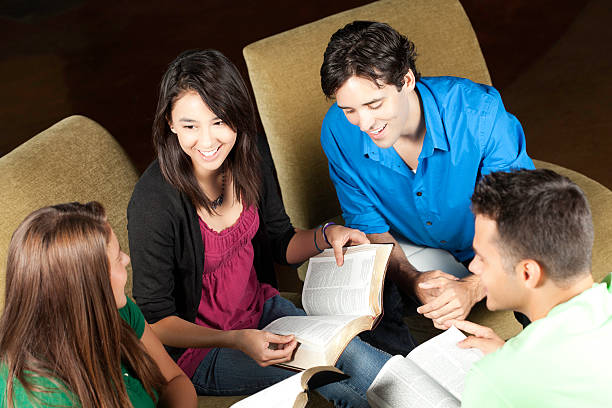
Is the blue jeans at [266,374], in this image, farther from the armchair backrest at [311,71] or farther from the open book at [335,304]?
the armchair backrest at [311,71]

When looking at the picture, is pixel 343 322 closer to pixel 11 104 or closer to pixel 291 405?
pixel 291 405

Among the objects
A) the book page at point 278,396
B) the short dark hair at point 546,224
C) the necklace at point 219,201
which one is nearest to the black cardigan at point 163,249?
the necklace at point 219,201

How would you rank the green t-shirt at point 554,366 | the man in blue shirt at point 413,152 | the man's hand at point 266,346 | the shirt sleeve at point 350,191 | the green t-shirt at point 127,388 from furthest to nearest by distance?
the shirt sleeve at point 350,191 → the man in blue shirt at point 413,152 → the man's hand at point 266,346 → the green t-shirt at point 127,388 → the green t-shirt at point 554,366

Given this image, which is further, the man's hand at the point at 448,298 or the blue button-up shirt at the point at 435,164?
the blue button-up shirt at the point at 435,164

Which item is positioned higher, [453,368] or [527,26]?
[527,26]

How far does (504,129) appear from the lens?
2176 millimetres

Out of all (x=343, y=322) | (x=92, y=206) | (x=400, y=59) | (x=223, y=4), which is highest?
(x=223, y=4)

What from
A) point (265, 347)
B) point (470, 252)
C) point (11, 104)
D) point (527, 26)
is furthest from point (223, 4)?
point (265, 347)

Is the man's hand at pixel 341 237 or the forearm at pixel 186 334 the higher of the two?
the man's hand at pixel 341 237

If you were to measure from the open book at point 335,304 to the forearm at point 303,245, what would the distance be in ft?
0.26

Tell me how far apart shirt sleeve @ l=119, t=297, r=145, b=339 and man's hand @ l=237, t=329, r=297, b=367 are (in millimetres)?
274

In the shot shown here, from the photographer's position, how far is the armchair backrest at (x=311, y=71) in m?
2.46

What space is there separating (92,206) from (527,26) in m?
4.51

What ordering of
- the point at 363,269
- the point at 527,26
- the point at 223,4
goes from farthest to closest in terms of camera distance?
the point at 223,4 < the point at 527,26 < the point at 363,269
